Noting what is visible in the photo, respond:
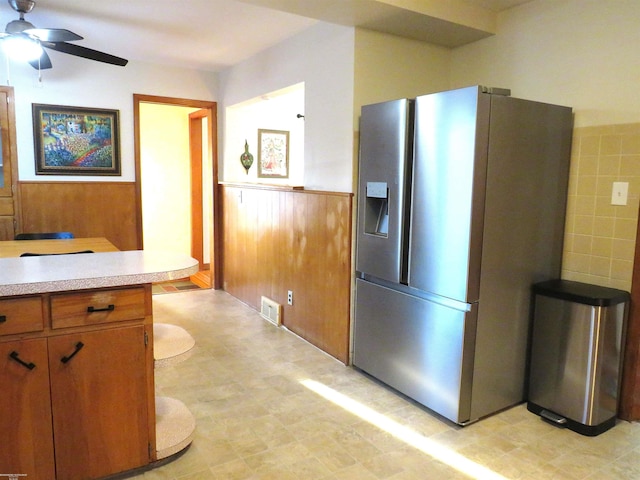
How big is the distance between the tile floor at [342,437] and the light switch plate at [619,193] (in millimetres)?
1197

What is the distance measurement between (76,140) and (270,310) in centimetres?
247

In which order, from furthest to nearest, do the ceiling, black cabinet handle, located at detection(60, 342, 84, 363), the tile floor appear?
the ceiling < the tile floor < black cabinet handle, located at detection(60, 342, 84, 363)

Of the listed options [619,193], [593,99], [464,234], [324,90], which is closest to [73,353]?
[464,234]

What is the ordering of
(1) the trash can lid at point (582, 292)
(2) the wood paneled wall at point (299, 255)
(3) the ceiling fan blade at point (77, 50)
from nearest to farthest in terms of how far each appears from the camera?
1. (1) the trash can lid at point (582, 292)
2. (3) the ceiling fan blade at point (77, 50)
3. (2) the wood paneled wall at point (299, 255)

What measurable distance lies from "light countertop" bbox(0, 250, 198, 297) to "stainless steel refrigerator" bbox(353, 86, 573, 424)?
1.28 metres

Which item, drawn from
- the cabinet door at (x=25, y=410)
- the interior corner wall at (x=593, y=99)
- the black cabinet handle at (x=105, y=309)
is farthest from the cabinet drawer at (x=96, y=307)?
the interior corner wall at (x=593, y=99)

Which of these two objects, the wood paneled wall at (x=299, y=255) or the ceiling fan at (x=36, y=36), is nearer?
the ceiling fan at (x=36, y=36)

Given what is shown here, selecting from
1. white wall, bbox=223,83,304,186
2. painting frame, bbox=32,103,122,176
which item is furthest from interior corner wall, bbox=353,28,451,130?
painting frame, bbox=32,103,122,176

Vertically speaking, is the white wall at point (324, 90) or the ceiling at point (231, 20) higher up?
the ceiling at point (231, 20)

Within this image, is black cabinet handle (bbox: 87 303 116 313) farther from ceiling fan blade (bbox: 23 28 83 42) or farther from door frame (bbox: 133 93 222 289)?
door frame (bbox: 133 93 222 289)

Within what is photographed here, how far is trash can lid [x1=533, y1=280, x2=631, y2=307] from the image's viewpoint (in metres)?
2.35

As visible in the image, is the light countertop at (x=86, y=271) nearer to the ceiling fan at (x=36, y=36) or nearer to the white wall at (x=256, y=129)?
the ceiling fan at (x=36, y=36)

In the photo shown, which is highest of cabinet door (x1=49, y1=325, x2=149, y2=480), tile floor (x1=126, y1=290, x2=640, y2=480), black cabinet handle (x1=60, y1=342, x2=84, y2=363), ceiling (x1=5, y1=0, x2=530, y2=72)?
ceiling (x1=5, y1=0, x2=530, y2=72)

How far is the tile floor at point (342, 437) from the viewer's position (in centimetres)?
210
